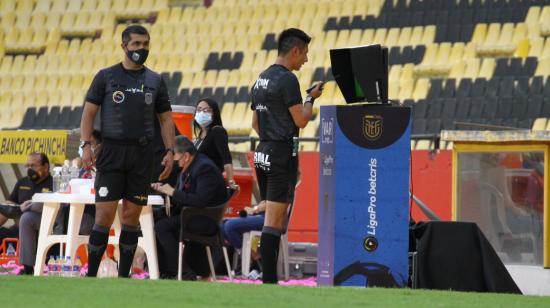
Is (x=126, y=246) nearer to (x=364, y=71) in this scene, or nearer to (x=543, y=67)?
(x=364, y=71)

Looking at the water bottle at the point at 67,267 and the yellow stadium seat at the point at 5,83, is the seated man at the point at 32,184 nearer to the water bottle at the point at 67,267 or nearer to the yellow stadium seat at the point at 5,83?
the water bottle at the point at 67,267

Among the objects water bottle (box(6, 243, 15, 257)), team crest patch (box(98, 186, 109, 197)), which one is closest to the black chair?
team crest patch (box(98, 186, 109, 197))

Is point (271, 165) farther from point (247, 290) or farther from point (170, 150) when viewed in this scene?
point (247, 290)

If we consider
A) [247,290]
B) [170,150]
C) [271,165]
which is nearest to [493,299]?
[247,290]

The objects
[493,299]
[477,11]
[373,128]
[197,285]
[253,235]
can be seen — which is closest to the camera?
[493,299]

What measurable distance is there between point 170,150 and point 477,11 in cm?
1163

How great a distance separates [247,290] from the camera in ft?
18.6

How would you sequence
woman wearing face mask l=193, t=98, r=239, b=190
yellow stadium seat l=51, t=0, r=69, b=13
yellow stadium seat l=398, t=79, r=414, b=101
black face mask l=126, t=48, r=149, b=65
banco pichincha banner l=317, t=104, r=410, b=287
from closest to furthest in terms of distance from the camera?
black face mask l=126, t=48, r=149, b=65
banco pichincha banner l=317, t=104, r=410, b=287
woman wearing face mask l=193, t=98, r=239, b=190
yellow stadium seat l=398, t=79, r=414, b=101
yellow stadium seat l=51, t=0, r=69, b=13

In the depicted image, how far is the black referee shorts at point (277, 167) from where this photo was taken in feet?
22.2

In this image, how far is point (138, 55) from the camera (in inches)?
265

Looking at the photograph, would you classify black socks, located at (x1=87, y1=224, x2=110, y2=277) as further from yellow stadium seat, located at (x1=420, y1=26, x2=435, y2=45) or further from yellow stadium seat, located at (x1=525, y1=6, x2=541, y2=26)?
yellow stadium seat, located at (x1=420, y1=26, x2=435, y2=45)

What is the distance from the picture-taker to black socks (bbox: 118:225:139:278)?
22.8 ft

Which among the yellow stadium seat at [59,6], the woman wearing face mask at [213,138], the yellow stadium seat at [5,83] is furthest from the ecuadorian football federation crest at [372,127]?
the yellow stadium seat at [59,6]

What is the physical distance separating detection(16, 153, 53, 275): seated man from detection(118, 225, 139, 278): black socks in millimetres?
2664
